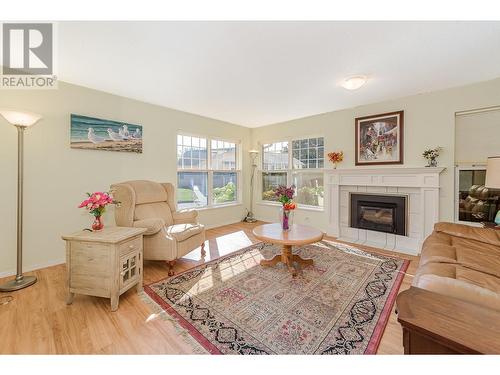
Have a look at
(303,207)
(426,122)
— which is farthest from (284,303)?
(426,122)

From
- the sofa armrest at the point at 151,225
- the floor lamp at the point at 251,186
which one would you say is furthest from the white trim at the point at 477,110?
the sofa armrest at the point at 151,225

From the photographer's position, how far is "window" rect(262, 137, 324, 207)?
177 inches

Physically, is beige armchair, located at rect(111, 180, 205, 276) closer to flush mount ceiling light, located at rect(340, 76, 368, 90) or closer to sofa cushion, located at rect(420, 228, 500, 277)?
sofa cushion, located at rect(420, 228, 500, 277)

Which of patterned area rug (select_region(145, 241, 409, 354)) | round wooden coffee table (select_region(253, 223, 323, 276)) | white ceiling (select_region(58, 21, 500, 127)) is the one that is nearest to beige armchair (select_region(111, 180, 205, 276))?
patterned area rug (select_region(145, 241, 409, 354))

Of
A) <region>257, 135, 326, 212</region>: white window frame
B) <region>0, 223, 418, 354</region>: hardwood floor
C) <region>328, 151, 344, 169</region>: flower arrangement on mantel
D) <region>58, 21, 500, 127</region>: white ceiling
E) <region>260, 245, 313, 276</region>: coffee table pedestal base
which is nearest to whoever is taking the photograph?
<region>0, 223, 418, 354</region>: hardwood floor

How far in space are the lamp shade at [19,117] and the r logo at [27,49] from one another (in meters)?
0.61

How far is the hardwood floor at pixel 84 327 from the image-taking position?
143 centimetres

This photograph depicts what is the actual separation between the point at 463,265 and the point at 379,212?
2.20 meters

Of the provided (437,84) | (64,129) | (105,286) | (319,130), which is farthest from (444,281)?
(64,129)

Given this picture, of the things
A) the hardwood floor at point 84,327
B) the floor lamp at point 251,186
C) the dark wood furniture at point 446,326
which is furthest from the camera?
the floor lamp at point 251,186

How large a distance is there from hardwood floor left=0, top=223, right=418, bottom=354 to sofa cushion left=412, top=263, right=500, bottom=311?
1.84ft

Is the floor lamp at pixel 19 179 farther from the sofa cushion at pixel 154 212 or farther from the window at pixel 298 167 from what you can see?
the window at pixel 298 167

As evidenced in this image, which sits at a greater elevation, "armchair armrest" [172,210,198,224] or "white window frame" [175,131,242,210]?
"white window frame" [175,131,242,210]

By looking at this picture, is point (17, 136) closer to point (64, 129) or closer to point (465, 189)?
point (64, 129)
